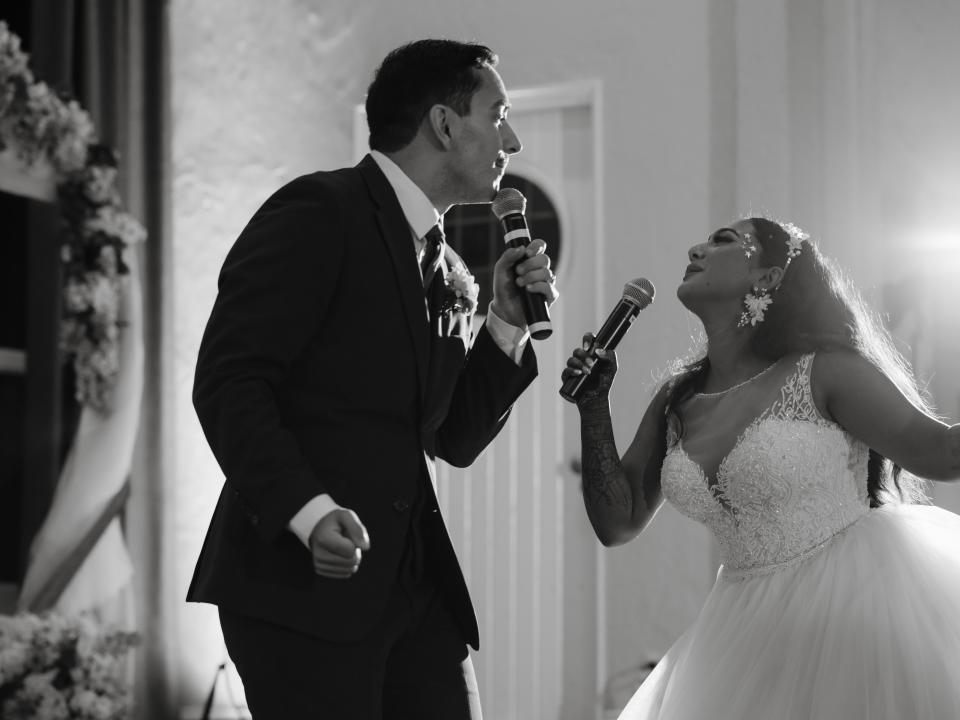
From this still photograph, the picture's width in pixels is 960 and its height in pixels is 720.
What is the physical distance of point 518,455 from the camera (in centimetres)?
502

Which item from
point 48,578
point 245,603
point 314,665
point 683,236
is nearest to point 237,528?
point 245,603

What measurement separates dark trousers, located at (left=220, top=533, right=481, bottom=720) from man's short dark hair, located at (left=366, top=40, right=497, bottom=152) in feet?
2.37

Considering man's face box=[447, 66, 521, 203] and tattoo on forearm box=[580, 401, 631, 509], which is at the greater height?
man's face box=[447, 66, 521, 203]

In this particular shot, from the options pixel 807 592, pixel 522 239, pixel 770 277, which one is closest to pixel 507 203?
pixel 522 239

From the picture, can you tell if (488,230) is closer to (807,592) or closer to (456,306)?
(807,592)

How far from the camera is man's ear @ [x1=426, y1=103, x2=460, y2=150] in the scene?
199 cm

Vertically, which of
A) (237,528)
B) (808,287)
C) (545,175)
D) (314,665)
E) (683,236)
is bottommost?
(314,665)

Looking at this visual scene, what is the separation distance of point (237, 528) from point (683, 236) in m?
3.42

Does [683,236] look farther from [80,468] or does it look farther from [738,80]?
[80,468]

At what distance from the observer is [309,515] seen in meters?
1.53

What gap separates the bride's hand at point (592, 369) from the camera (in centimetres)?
238

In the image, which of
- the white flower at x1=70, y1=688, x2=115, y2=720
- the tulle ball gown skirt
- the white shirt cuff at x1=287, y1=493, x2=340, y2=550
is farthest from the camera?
the white flower at x1=70, y1=688, x2=115, y2=720

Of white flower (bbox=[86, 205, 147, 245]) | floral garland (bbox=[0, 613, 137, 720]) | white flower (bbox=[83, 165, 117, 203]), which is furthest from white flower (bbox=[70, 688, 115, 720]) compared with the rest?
white flower (bbox=[83, 165, 117, 203])

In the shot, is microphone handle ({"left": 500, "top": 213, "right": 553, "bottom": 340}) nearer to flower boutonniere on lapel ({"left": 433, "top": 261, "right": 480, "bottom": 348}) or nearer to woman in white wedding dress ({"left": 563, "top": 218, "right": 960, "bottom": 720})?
flower boutonniere on lapel ({"left": 433, "top": 261, "right": 480, "bottom": 348})
